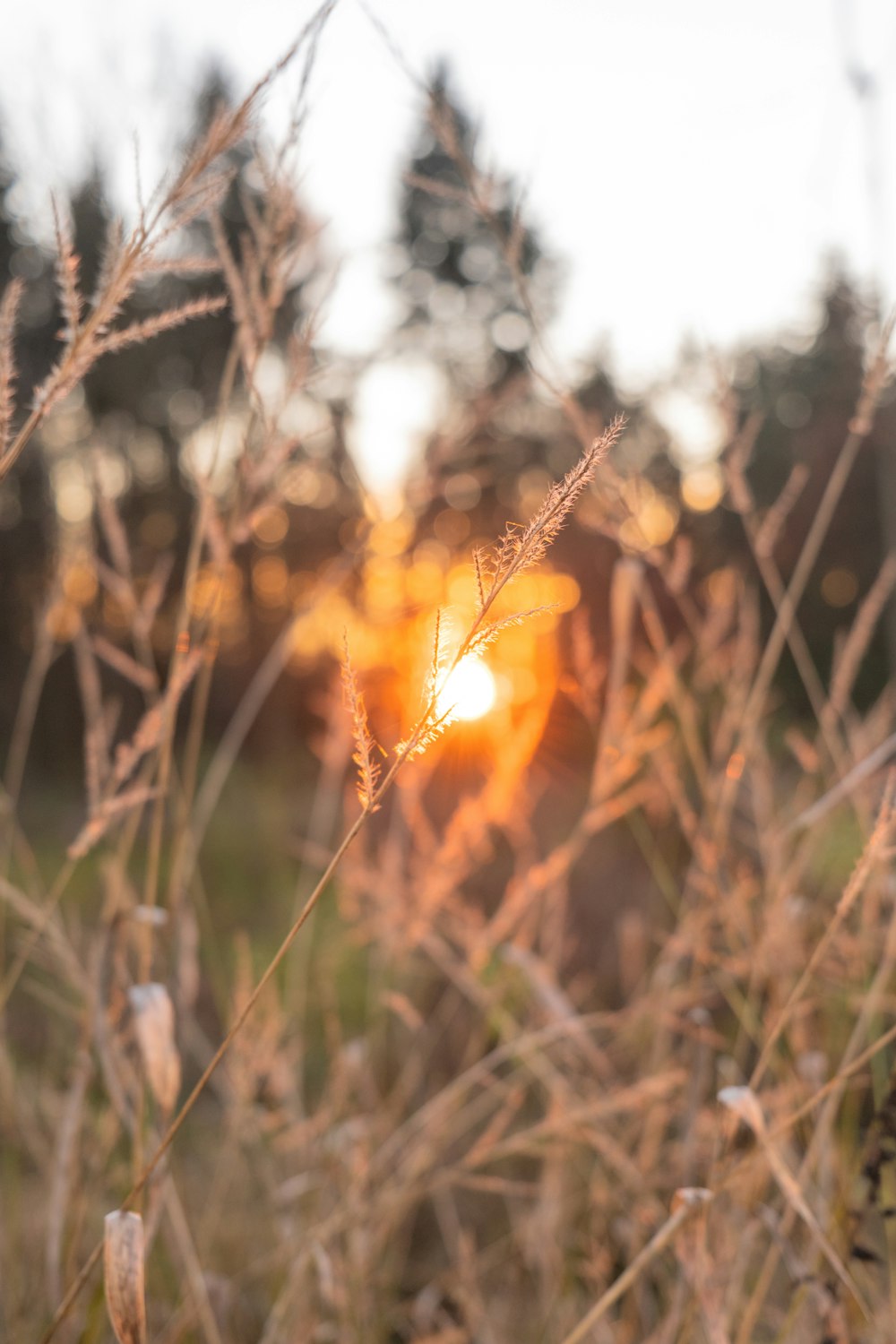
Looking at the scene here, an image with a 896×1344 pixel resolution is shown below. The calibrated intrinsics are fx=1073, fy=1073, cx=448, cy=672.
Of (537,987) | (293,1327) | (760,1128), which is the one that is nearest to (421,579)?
(537,987)

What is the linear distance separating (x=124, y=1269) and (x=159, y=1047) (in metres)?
0.21

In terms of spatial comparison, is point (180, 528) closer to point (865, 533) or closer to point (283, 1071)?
point (865, 533)

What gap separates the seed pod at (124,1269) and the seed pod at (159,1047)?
6.8 inches

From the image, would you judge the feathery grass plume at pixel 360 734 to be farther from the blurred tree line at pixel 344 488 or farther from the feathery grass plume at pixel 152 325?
the blurred tree line at pixel 344 488

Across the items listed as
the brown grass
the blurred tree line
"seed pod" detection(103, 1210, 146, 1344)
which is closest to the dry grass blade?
the brown grass

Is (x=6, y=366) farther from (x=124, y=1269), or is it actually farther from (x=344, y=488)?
(x=344, y=488)

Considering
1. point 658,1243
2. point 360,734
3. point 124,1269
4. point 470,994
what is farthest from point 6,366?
point 470,994

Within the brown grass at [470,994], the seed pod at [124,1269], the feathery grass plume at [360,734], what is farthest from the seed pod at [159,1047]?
the feathery grass plume at [360,734]

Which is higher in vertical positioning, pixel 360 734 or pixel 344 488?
pixel 344 488

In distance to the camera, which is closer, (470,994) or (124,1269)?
(124,1269)

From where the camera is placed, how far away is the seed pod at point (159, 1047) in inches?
33.5

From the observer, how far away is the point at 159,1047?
2.82 feet

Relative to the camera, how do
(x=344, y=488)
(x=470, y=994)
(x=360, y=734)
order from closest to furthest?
(x=360, y=734) < (x=470, y=994) < (x=344, y=488)

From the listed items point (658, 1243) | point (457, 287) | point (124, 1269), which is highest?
point (457, 287)
